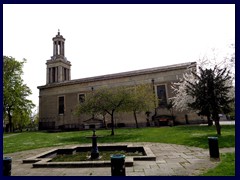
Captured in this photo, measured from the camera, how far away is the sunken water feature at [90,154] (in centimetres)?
737

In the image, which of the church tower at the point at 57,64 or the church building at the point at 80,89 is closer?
the church building at the point at 80,89

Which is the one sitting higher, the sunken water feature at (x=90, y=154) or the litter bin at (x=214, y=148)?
the litter bin at (x=214, y=148)

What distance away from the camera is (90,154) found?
10117 mm

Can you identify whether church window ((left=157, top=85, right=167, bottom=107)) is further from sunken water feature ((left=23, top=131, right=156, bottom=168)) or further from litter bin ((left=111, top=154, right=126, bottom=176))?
litter bin ((left=111, top=154, right=126, bottom=176))

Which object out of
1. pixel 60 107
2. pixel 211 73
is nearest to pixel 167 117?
pixel 211 73

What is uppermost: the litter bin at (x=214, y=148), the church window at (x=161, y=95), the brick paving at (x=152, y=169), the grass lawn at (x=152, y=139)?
the church window at (x=161, y=95)

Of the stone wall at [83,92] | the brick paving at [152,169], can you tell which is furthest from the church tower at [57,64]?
the brick paving at [152,169]

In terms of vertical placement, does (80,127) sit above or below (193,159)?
below

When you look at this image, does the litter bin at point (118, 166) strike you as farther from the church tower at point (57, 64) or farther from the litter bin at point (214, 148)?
the church tower at point (57, 64)

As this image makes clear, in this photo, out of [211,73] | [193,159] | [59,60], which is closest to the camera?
[193,159]

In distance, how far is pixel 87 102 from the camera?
20391mm

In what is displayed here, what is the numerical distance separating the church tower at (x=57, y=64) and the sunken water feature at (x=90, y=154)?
4098 centimetres
